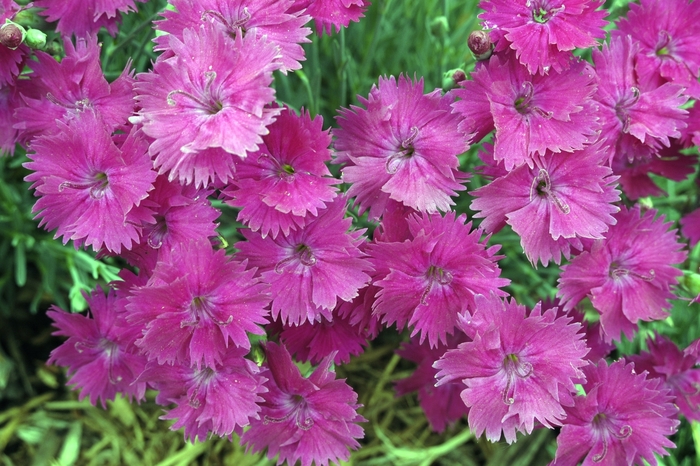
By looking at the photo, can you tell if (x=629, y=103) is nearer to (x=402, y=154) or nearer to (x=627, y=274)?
(x=627, y=274)

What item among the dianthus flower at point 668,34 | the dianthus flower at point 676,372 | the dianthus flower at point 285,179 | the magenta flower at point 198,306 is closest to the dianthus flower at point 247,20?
the dianthus flower at point 285,179

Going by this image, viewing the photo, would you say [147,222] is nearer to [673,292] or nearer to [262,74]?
[262,74]

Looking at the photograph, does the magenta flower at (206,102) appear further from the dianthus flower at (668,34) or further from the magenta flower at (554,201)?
the dianthus flower at (668,34)

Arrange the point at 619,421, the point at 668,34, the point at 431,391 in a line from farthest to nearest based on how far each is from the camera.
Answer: the point at 431,391 < the point at 668,34 < the point at 619,421

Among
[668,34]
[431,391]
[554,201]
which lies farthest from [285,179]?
[668,34]

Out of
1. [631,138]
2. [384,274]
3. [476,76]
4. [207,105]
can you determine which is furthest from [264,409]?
[631,138]

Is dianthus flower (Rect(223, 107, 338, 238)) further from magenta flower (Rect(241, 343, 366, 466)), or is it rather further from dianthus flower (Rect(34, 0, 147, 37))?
dianthus flower (Rect(34, 0, 147, 37))
